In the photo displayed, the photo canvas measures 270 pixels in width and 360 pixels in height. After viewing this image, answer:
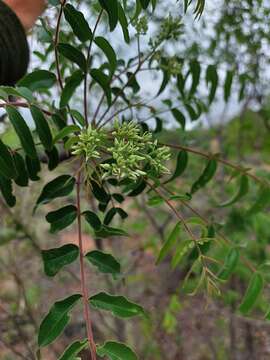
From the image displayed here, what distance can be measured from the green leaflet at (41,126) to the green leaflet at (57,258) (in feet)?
0.45

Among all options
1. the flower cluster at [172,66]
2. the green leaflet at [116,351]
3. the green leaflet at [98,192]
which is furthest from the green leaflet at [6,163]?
the flower cluster at [172,66]

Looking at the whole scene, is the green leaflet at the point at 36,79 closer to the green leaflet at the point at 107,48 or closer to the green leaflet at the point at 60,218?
the green leaflet at the point at 107,48

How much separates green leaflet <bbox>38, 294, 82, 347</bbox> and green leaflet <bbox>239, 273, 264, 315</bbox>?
0.30m

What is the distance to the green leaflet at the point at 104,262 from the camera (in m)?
0.71

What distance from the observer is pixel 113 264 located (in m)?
0.71

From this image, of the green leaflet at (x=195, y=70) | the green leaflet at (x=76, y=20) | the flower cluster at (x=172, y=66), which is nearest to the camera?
the green leaflet at (x=76, y=20)

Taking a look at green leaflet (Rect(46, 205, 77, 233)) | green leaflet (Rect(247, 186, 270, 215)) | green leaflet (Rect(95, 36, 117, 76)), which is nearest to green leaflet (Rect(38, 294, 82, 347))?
green leaflet (Rect(46, 205, 77, 233))

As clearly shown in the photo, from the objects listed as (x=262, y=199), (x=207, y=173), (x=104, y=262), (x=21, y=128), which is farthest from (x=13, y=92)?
(x=262, y=199)

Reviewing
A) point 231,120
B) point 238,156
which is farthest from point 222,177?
point 231,120

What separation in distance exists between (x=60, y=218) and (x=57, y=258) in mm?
A: 77

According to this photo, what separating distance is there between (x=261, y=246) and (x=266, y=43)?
0.78m

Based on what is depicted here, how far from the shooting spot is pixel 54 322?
24.3 inches

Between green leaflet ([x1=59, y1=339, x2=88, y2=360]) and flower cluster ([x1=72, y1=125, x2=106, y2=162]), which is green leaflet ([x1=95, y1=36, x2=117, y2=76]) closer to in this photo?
flower cluster ([x1=72, y1=125, x2=106, y2=162])

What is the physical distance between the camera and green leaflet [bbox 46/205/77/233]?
74 centimetres
